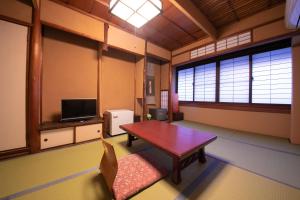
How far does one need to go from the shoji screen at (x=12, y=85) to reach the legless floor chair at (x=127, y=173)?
1.66m

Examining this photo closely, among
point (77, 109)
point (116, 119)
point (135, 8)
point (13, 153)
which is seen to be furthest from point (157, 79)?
point (13, 153)

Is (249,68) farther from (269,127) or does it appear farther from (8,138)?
(8,138)

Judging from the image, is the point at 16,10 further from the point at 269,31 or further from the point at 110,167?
the point at 269,31

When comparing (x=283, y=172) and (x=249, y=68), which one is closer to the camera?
(x=283, y=172)

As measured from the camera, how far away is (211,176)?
5.18 ft

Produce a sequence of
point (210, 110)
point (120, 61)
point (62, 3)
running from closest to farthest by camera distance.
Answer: point (62, 3), point (120, 61), point (210, 110)

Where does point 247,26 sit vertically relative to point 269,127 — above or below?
above

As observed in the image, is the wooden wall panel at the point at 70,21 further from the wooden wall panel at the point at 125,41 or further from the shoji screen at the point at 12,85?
the shoji screen at the point at 12,85

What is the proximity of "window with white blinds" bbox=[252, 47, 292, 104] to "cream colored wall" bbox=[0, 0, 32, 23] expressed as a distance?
5084 millimetres

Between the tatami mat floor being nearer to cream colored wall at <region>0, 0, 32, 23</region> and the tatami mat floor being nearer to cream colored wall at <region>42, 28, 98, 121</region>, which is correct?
cream colored wall at <region>42, 28, 98, 121</region>

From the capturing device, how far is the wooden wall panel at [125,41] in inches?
124

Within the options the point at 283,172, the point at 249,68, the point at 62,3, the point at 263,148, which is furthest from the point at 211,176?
the point at 62,3

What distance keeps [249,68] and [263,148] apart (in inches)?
86.7

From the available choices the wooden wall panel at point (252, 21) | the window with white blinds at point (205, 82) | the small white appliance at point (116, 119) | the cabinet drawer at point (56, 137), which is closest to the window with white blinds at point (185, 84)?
the window with white blinds at point (205, 82)
